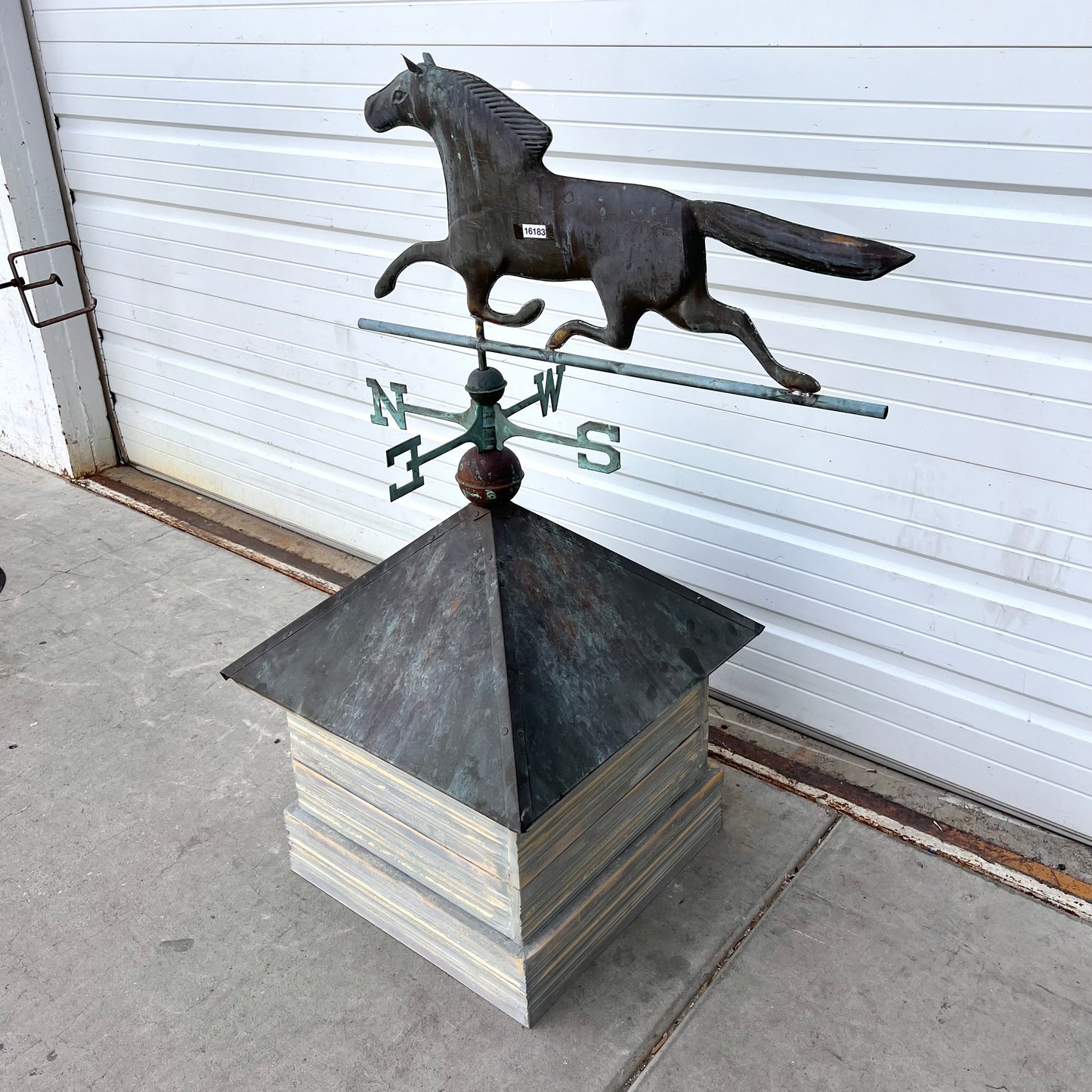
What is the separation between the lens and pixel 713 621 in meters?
2.30

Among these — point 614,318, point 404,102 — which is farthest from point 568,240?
point 404,102

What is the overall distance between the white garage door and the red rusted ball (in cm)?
96

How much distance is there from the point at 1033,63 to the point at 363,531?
2826 mm

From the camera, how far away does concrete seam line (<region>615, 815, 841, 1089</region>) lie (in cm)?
217

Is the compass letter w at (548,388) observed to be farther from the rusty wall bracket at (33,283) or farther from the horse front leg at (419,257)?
the rusty wall bracket at (33,283)

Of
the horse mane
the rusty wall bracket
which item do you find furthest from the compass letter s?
the rusty wall bracket

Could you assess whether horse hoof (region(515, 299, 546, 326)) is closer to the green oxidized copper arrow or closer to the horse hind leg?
the green oxidized copper arrow

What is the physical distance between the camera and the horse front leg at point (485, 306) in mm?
2002

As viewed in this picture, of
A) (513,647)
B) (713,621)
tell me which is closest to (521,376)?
(713,621)

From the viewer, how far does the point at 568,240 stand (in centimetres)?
187

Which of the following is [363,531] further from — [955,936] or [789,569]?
[955,936]

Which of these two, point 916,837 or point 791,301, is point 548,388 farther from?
point 916,837

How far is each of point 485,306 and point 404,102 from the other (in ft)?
1.31

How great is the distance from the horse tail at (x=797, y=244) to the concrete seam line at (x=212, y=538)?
2327mm
